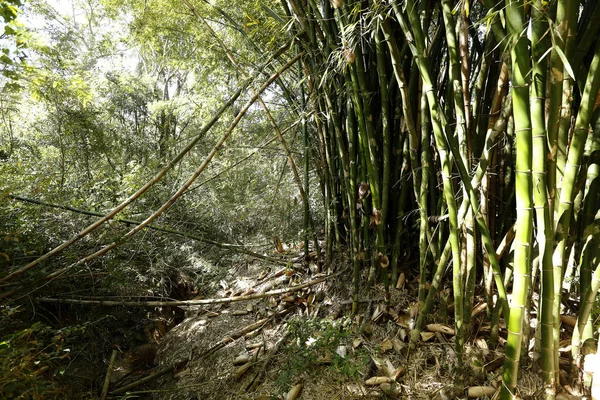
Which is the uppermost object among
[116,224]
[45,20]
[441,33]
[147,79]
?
[45,20]

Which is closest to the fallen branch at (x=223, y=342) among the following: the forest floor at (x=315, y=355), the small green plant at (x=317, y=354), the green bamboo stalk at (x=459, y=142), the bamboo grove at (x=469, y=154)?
the forest floor at (x=315, y=355)

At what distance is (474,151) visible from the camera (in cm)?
132

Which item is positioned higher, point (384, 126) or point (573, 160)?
point (384, 126)

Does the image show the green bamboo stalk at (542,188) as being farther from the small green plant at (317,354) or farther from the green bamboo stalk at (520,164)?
the small green plant at (317,354)

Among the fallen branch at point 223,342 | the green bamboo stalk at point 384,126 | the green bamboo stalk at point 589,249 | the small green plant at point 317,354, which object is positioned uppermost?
the green bamboo stalk at point 384,126

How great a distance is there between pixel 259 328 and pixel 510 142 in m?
1.52

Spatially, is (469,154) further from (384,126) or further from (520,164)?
(384,126)

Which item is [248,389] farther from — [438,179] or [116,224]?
[116,224]

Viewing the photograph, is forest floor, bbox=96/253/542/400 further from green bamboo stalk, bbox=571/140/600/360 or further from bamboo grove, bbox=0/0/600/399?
green bamboo stalk, bbox=571/140/600/360

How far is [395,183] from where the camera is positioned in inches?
63.9

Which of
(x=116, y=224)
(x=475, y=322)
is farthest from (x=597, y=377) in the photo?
(x=116, y=224)

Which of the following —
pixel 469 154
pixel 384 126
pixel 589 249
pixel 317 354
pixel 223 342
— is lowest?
pixel 223 342

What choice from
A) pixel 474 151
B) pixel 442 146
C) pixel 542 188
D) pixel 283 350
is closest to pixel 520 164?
pixel 542 188

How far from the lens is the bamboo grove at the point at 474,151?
2.86 ft
